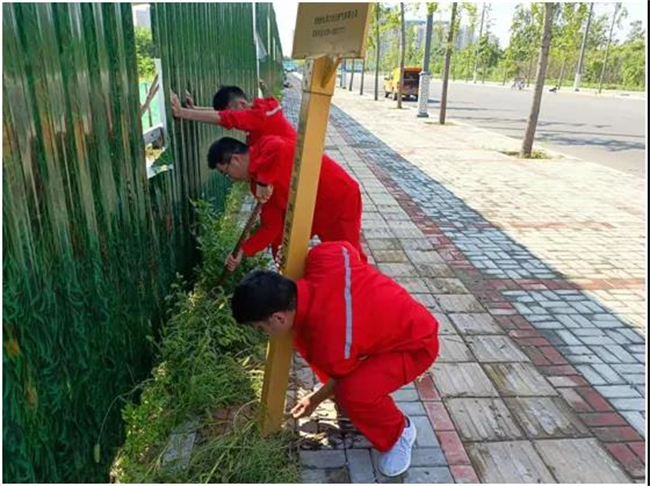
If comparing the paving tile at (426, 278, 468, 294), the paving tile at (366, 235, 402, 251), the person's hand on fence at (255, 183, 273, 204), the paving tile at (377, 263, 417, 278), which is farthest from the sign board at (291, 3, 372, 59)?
the paving tile at (366, 235, 402, 251)

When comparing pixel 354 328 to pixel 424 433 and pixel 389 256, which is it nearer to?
pixel 424 433

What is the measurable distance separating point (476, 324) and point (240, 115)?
6.91 ft

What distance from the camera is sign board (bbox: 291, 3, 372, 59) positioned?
184 centimetres

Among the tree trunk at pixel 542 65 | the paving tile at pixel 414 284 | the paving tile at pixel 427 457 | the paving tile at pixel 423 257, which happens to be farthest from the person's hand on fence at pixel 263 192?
the tree trunk at pixel 542 65

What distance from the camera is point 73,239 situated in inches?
76.2

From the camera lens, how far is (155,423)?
2500 mm

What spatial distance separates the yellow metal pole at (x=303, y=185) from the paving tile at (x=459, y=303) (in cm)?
178

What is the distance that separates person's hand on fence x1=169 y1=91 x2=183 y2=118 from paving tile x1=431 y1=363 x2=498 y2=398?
2.22 meters

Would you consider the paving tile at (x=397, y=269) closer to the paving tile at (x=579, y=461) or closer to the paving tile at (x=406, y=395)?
the paving tile at (x=406, y=395)

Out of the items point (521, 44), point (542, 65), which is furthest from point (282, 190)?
point (521, 44)

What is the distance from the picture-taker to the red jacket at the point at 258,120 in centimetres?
350

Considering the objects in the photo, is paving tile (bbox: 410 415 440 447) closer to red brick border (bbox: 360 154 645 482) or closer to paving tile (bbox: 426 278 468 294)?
red brick border (bbox: 360 154 645 482)

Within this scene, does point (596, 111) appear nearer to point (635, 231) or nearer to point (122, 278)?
point (635, 231)

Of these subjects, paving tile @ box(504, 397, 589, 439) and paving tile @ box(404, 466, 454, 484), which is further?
paving tile @ box(504, 397, 589, 439)
